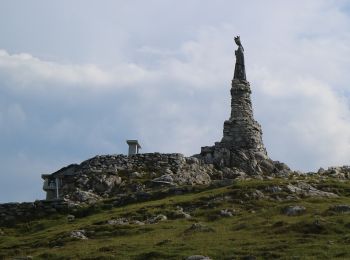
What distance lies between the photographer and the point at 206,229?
3609cm

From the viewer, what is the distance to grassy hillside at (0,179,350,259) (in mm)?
30422

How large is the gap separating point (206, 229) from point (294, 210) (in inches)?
216

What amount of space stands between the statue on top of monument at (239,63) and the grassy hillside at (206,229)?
1676cm

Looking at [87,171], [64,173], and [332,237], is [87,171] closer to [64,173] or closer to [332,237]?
[64,173]

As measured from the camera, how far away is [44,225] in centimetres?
4497

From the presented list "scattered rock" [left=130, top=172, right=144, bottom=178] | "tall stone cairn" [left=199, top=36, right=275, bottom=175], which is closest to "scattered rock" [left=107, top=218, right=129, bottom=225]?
"scattered rock" [left=130, top=172, right=144, bottom=178]

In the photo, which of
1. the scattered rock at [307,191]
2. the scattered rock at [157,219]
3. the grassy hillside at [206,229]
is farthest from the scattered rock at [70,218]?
the scattered rock at [307,191]

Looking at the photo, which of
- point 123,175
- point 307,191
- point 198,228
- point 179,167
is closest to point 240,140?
point 179,167

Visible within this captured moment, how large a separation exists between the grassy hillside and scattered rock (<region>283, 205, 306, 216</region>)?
0.25 meters

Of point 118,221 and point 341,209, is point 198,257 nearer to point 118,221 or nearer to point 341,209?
point 341,209

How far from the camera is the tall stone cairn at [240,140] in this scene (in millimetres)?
59250

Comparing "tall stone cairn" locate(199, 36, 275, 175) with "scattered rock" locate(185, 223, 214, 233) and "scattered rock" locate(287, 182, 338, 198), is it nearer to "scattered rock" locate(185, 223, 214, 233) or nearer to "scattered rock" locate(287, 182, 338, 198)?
"scattered rock" locate(287, 182, 338, 198)

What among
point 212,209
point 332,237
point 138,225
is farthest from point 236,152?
point 332,237

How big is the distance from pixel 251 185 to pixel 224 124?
54.4ft
